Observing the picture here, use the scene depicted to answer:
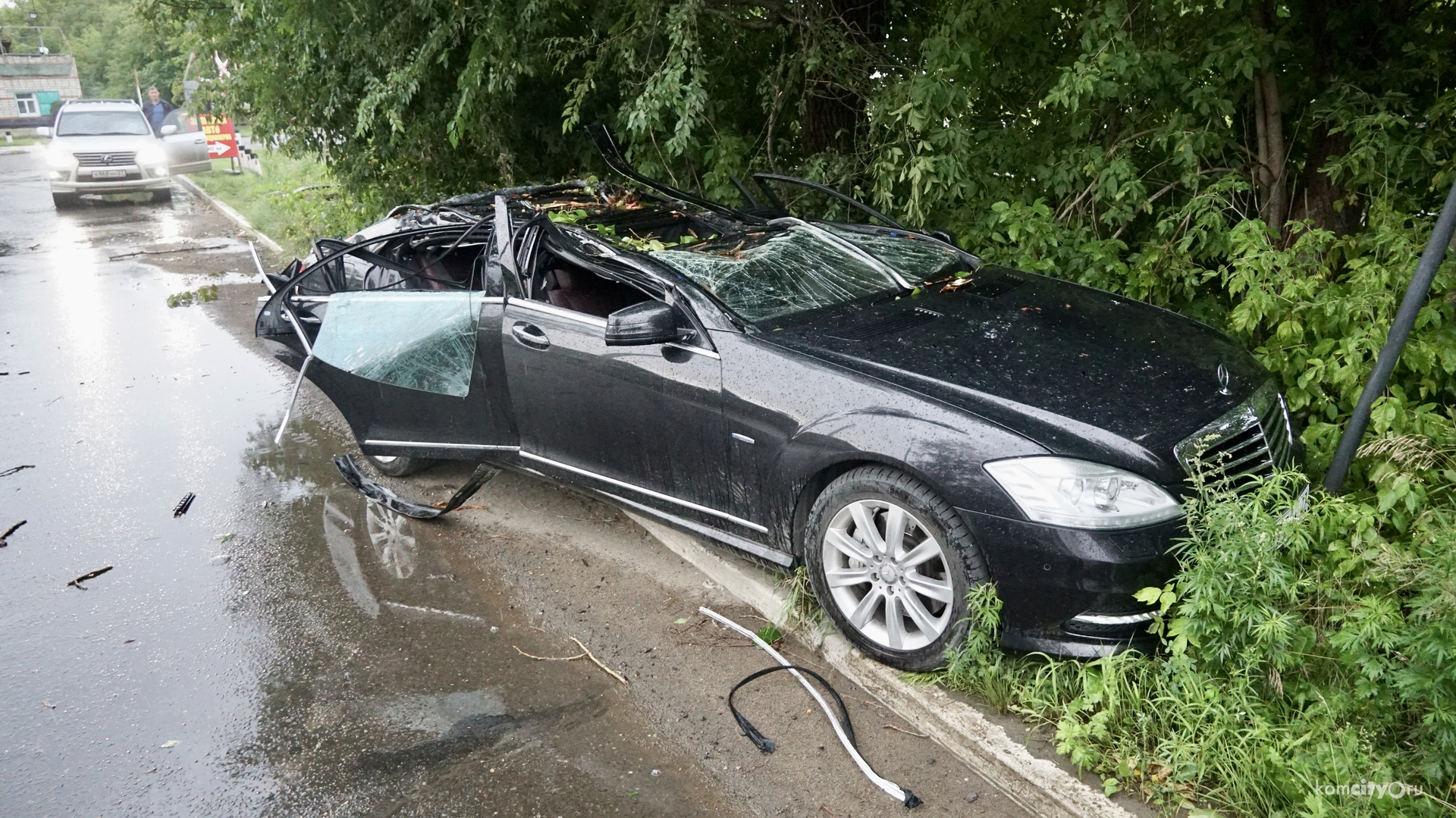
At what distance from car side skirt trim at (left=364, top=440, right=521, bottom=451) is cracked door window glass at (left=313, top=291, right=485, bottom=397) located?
270mm

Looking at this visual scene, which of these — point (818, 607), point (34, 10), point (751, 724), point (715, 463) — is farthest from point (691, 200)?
point (34, 10)

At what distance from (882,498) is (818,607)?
71cm

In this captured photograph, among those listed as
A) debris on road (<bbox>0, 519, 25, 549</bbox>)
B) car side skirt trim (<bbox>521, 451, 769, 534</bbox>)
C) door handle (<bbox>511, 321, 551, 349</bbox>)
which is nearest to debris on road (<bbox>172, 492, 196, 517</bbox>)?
debris on road (<bbox>0, 519, 25, 549</bbox>)

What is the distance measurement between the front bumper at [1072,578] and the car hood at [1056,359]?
0.25m

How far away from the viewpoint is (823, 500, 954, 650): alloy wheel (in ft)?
11.6

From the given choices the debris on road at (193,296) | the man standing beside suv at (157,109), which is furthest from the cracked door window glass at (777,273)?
the man standing beside suv at (157,109)

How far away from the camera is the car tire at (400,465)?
581 cm

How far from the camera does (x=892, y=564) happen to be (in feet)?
11.8

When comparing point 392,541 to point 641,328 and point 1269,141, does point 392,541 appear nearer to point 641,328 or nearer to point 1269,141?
point 641,328

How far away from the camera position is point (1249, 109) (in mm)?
5852

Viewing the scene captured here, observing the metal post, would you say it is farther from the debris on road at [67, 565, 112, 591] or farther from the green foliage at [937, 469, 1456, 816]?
the debris on road at [67, 565, 112, 591]

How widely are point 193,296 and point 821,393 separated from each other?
9600 mm

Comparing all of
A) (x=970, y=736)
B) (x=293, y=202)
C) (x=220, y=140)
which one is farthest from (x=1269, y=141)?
(x=220, y=140)

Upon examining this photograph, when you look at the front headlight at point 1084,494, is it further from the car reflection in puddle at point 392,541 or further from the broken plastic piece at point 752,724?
the car reflection in puddle at point 392,541
